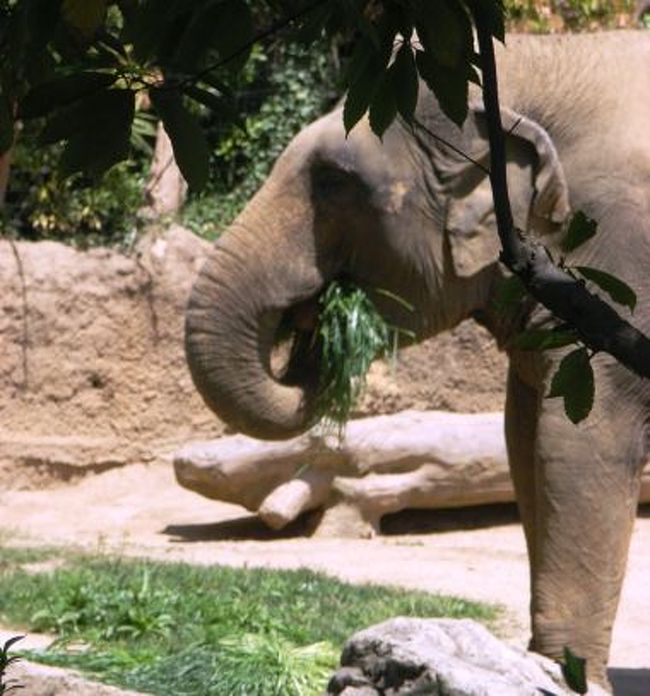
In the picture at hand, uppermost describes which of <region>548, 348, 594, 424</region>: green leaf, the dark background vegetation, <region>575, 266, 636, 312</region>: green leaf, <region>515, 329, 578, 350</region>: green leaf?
the dark background vegetation

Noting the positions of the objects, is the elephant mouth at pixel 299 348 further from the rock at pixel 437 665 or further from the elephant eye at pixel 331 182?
the rock at pixel 437 665

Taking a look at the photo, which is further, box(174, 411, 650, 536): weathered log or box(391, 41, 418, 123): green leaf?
box(174, 411, 650, 536): weathered log

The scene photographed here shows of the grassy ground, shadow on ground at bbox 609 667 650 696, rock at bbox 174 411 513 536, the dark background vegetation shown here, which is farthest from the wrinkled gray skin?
the dark background vegetation

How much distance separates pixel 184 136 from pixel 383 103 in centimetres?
21

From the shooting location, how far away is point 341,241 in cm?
632

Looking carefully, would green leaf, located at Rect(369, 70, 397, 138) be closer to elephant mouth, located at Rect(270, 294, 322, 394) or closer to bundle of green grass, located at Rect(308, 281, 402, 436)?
bundle of green grass, located at Rect(308, 281, 402, 436)

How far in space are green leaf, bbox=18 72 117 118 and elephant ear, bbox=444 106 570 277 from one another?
13.8ft

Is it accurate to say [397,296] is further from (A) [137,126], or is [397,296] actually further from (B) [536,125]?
(A) [137,126]

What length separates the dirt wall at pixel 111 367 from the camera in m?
13.4

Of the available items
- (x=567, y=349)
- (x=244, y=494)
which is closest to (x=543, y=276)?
(x=567, y=349)

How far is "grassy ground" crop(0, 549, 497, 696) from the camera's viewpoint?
660 cm

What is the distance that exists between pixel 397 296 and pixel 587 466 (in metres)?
0.84

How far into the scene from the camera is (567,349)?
19.6 ft

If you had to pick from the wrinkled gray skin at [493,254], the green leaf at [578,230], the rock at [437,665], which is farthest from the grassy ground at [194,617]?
the green leaf at [578,230]
